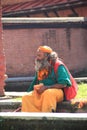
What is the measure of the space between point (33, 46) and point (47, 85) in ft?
21.2

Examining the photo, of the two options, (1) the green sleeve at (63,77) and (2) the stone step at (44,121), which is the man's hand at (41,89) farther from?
(2) the stone step at (44,121)

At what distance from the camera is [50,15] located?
18.4 meters

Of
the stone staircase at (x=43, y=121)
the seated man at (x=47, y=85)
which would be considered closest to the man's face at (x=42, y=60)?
the seated man at (x=47, y=85)

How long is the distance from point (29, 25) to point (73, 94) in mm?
6481

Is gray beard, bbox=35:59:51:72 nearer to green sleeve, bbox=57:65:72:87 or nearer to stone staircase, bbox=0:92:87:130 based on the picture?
green sleeve, bbox=57:65:72:87

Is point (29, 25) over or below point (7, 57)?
over

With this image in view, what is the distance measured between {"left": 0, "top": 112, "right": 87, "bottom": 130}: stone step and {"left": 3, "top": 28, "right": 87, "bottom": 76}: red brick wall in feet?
24.0

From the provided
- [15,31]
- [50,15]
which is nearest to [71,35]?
[15,31]

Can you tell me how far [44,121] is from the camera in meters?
6.52

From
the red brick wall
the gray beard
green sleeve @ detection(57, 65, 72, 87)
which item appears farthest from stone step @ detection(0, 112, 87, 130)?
the red brick wall

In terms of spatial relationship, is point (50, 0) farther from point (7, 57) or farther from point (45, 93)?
point (45, 93)

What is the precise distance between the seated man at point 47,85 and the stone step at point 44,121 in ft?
2.80

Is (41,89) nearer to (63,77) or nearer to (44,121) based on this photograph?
(63,77)

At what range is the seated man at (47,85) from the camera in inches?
295
